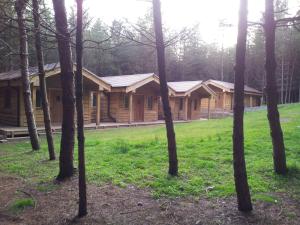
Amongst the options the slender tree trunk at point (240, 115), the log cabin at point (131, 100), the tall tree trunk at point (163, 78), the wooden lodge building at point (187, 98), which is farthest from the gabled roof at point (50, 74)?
the slender tree trunk at point (240, 115)

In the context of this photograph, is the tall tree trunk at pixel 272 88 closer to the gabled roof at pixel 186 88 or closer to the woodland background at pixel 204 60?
the gabled roof at pixel 186 88

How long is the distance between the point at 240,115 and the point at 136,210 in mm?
2024

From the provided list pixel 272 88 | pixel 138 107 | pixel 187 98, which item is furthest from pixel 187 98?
pixel 272 88

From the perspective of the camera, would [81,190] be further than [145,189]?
No

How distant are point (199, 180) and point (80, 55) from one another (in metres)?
3.22

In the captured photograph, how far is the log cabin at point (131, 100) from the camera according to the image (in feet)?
78.6

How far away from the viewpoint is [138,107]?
1049 inches

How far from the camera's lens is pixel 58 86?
68.3 feet

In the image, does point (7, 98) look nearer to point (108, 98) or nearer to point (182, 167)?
point (108, 98)

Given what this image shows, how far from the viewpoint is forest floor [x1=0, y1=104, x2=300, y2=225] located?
4.94 meters

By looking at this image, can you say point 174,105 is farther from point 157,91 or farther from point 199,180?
point 199,180

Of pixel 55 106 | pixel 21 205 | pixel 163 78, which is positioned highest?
pixel 163 78

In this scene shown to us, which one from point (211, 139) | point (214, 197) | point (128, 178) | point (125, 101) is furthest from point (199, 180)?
point (125, 101)

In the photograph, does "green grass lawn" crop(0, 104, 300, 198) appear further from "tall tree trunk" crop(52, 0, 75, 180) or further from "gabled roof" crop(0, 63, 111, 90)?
"gabled roof" crop(0, 63, 111, 90)
